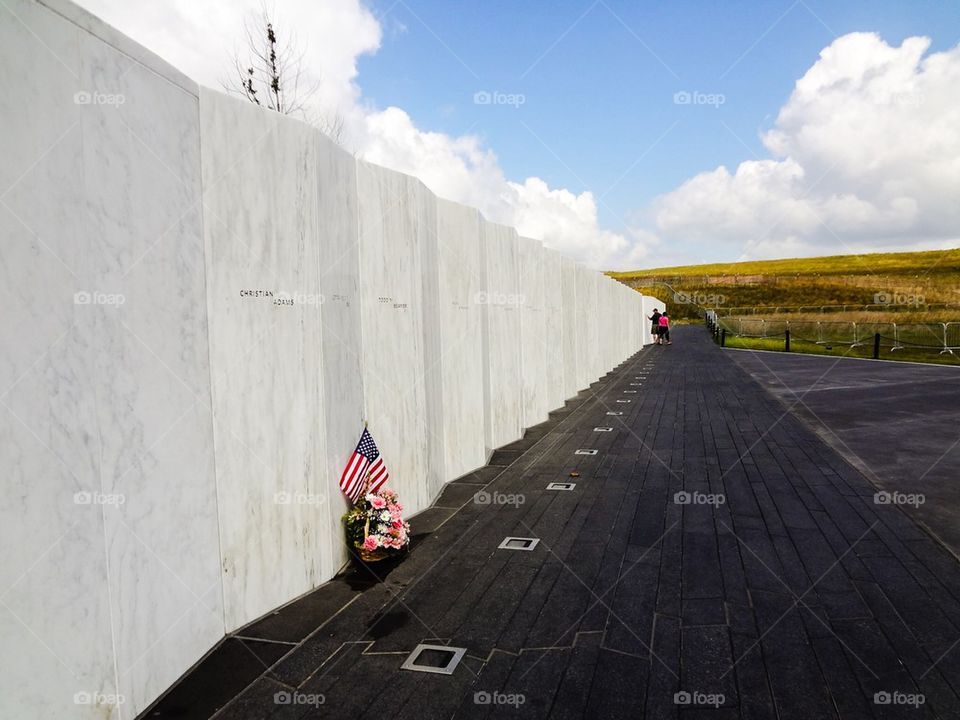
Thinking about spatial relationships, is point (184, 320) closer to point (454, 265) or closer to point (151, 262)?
point (151, 262)

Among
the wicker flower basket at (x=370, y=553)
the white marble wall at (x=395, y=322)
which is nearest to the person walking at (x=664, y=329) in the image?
the white marble wall at (x=395, y=322)

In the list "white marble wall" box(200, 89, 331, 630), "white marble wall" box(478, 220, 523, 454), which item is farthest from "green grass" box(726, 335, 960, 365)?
"white marble wall" box(200, 89, 331, 630)

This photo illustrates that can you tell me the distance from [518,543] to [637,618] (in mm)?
1900

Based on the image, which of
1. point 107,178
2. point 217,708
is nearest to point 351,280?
point 107,178

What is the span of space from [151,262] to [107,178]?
0.57 metres

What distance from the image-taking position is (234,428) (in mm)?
4754

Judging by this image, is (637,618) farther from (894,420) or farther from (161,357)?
(894,420)

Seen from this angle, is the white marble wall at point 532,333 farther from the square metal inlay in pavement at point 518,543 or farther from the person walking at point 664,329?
the person walking at point 664,329

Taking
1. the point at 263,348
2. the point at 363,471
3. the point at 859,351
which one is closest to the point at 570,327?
the point at 363,471

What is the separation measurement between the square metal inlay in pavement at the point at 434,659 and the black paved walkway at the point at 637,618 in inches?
2.7

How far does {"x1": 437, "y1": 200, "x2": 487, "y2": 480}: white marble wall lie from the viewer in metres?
9.21

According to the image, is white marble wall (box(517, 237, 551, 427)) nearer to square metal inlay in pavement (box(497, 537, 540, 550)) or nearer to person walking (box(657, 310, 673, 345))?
square metal inlay in pavement (box(497, 537, 540, 550))

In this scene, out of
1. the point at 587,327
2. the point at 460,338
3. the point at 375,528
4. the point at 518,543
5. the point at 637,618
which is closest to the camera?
the point at 637,618

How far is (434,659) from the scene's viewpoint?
4.30 meters
